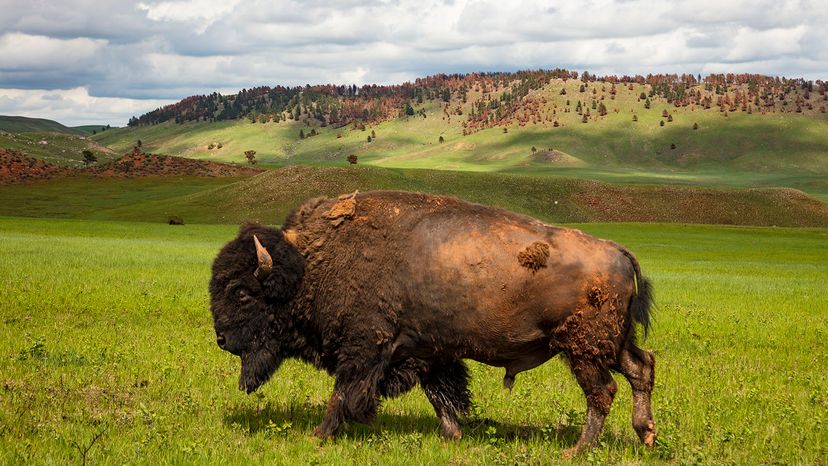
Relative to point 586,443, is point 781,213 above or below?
below

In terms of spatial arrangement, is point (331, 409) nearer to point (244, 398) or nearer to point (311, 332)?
point (311, 332)

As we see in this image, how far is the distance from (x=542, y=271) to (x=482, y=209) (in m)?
1.23

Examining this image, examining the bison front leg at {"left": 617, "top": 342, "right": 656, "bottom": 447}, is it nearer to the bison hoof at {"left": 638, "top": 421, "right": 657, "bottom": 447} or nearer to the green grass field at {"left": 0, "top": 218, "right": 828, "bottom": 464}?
the bison hoof at {"left": 638, "top": 421, "right": 657, "bottom": 447}

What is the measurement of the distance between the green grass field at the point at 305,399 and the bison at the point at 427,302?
0.65 meters

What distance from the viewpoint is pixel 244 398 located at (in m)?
11.0

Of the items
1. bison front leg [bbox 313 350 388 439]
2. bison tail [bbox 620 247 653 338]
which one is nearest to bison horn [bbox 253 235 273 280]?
bison front leg [bbox 313 350 388 439]

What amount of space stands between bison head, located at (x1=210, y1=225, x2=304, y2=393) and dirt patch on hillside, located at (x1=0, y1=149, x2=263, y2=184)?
120171 mm

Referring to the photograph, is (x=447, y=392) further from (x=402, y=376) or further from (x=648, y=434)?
(x=648, y=434)

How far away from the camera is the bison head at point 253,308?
380 inches

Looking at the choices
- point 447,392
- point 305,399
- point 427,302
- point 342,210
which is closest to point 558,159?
point 305,399

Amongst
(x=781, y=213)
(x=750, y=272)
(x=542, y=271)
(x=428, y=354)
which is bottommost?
(x=781, y=213)

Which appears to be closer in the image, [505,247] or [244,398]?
[505,247]

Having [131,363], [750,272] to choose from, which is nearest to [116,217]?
[750,272]

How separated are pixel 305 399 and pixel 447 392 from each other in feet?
8.66
